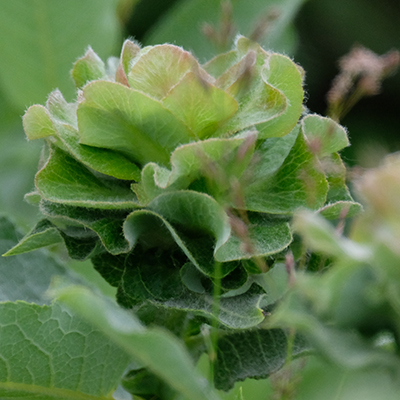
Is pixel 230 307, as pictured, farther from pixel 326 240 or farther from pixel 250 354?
pixel 326 240

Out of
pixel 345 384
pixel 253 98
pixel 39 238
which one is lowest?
pixel 345 384

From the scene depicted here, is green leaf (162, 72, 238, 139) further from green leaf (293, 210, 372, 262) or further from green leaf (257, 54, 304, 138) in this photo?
green leaf (293, 210, 372, 262)

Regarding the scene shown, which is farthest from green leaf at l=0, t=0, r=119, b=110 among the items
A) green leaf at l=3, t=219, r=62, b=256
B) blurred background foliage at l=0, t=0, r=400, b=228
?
green leaf at l=3, t=219, r=62, b=256

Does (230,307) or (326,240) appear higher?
(326,240)

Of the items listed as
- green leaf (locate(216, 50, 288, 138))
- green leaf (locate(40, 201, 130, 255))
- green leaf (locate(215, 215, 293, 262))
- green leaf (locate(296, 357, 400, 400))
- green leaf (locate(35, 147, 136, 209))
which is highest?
green leaf (locate(216, 50, 288, 138))

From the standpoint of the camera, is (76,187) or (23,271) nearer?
(76,187)

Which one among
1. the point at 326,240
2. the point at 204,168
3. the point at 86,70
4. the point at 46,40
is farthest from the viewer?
the point at 46,40

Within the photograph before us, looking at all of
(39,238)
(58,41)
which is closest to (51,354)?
(39,238)
